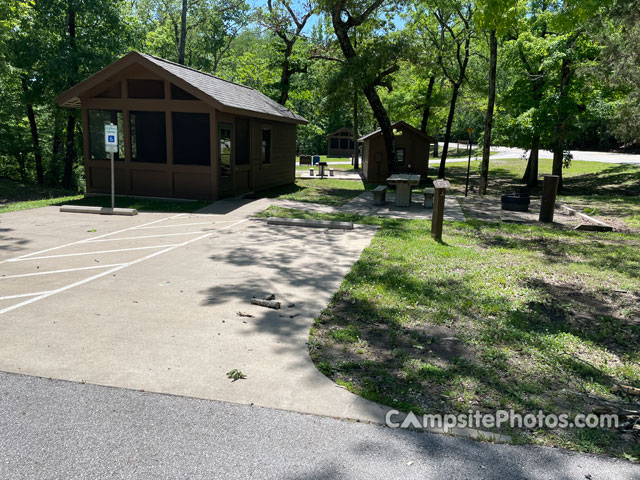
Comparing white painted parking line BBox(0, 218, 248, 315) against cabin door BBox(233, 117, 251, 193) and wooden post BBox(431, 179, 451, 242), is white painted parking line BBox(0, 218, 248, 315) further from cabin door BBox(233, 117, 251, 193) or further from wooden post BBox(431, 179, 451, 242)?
cabin door BBox(233, 117, 251, 193)

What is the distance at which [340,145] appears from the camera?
53.5 metres

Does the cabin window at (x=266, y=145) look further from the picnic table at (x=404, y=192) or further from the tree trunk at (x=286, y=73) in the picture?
the tree trunk at (x=286, y=73)

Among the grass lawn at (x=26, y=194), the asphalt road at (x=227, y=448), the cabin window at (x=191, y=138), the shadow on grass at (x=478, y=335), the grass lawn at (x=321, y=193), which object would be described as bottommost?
the asphalt road at (x=227, y=448)

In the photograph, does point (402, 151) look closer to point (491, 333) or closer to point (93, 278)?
point (93, 278)

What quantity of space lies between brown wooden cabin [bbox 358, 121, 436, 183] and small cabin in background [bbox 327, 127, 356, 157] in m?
27.7

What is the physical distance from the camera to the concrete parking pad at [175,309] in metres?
3.89

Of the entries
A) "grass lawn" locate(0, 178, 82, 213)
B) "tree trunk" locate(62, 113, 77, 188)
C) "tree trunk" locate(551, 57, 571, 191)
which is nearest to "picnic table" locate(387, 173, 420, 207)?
"tree trunk" locate(551, 57, 571, 191)

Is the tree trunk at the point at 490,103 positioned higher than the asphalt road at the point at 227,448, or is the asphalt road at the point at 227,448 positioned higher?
the tree trunk at the point at 490,103

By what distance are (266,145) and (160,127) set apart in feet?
16.7

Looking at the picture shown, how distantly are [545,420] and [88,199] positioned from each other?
14431mm

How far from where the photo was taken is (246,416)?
338 centimetres

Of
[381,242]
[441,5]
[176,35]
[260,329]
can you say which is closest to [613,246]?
[381,242]

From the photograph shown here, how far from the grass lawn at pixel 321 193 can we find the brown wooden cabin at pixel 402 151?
1.72m

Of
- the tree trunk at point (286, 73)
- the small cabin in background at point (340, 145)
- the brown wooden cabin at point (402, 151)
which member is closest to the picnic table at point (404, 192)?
the brown wooden cabin at point (402, 151)
